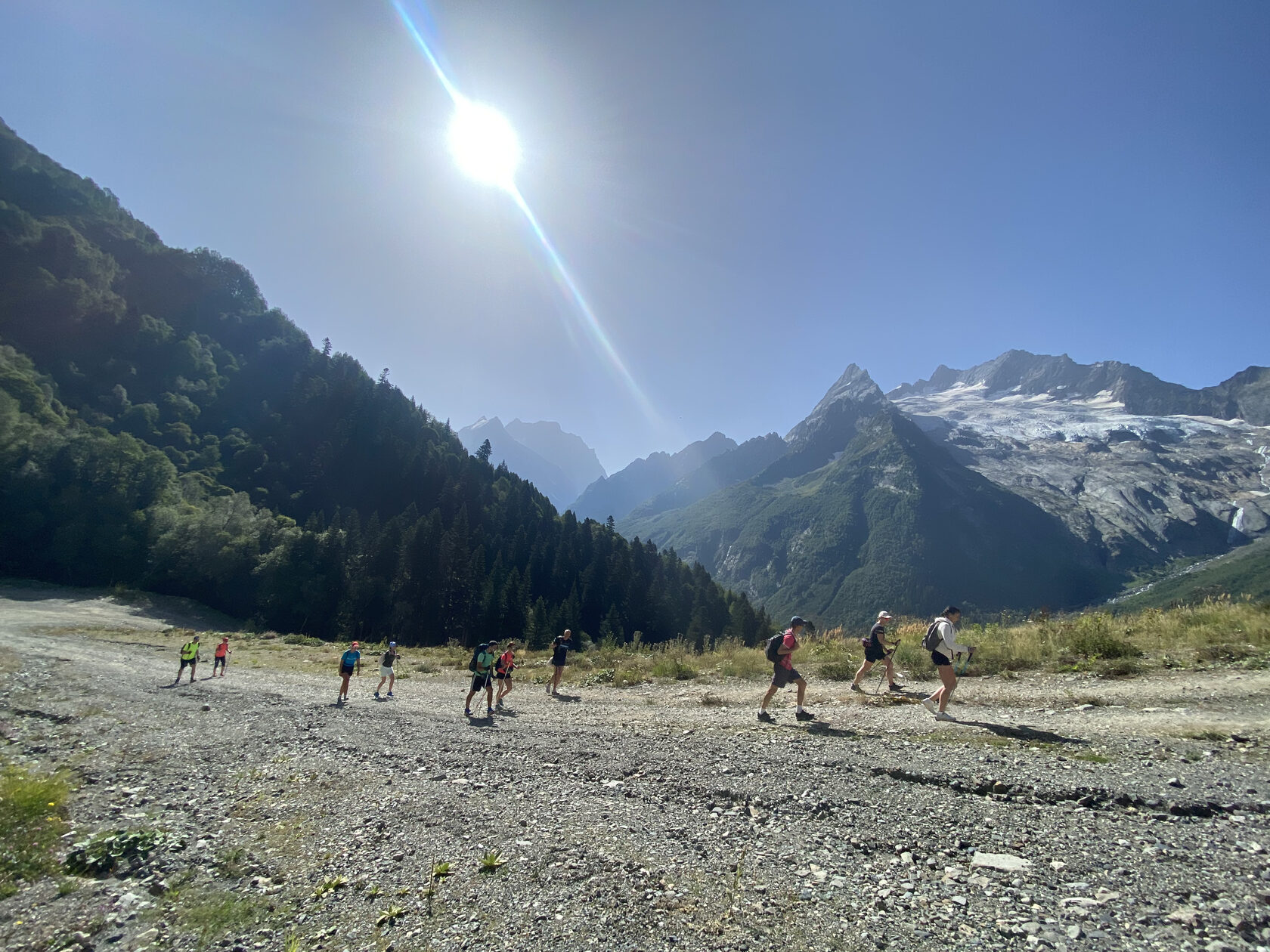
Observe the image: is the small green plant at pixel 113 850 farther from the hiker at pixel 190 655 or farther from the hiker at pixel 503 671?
the hiker at pixel 190 655

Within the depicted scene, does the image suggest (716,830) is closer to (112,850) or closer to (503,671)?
(112,850)

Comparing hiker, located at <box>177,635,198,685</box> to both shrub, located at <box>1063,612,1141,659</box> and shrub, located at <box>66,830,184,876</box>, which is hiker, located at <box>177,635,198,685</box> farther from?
shrub, located at <box>1063,612,1141,659</box>

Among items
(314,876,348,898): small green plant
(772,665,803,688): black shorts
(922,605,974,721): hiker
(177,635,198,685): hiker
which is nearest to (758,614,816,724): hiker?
(772,665,803,688): black shorts

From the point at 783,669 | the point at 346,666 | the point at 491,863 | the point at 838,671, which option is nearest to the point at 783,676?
the point at 783,669

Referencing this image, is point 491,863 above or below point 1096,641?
below

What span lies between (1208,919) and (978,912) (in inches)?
61.9

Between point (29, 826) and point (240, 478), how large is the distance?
12092 cm

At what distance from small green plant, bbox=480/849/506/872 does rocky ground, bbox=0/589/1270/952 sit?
127mm

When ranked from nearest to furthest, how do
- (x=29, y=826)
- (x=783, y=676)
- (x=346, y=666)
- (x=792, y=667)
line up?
(x=29, y=826) < (x=783, y=676) < (x=792, y=667) < (x=346, y=666)

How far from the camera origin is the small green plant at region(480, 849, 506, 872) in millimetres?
6367

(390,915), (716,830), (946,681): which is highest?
(946,681)

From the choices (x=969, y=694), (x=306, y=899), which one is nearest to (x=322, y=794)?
(x=306, y=899)

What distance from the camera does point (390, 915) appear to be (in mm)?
5703

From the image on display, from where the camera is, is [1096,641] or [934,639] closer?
[934,639]
